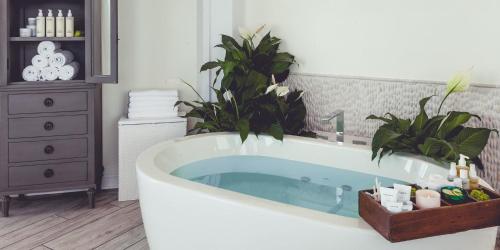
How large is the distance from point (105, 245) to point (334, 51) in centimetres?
195

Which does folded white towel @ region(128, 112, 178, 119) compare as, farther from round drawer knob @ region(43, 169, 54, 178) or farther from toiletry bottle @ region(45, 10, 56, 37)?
toiletry bottle @ region(45, 10, 56, 37)

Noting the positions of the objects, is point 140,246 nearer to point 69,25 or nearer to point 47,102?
point 47,102

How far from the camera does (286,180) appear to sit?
265cm

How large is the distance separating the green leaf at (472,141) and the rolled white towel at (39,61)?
8.30ft

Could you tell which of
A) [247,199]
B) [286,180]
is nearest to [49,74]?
[286,180]

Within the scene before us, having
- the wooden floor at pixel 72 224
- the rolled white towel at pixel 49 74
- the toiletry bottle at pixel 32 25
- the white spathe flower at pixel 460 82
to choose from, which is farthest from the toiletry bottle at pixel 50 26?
the white spathe flower at pixel 460 82

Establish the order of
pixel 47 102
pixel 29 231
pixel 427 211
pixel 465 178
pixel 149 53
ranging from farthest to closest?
pixel 149 53
pixel 47 102
pixel 29 231
pixel 465 178
pixel 427 211

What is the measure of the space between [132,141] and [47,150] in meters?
0.57

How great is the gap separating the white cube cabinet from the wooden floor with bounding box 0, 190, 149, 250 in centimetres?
12

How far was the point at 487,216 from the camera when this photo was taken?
1.37 m

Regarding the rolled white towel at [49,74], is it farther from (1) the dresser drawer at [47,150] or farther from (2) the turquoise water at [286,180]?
(2) the turquoise water at [286,180]

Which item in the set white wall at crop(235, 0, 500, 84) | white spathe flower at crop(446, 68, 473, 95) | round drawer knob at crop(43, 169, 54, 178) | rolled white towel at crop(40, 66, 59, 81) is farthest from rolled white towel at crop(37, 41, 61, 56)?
white spathe flower at crop(446, 68, 473, 95)

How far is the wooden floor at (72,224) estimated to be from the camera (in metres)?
2.38

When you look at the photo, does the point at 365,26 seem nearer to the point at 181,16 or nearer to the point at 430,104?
the point at 430,104
